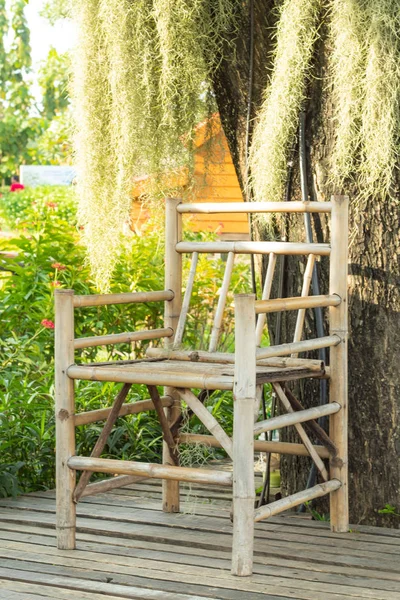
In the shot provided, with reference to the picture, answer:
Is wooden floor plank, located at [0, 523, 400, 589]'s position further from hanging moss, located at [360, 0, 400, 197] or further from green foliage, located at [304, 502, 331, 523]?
hanging moss, located at [360, 0, 400, 197]

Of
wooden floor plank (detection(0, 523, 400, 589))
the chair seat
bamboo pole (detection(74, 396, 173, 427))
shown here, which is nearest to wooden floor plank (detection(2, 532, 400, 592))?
wooden floor plank (detection(0, 523, 400, 589))

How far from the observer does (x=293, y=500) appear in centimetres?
236

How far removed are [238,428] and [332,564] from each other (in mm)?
414

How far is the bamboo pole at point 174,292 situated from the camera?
2.79m

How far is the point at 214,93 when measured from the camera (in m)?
2.96

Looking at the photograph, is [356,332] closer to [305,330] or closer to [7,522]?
[305,330]

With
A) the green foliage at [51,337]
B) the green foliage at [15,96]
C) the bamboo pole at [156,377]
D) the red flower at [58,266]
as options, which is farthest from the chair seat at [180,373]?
the green foliage at [15,96]

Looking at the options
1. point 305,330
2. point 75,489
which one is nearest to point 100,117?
point 305,330

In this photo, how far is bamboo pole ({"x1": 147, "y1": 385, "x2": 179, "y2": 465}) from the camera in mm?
2590

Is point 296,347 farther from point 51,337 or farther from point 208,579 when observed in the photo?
point 51,337

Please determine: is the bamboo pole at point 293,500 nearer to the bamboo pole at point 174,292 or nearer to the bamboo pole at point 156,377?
the bamboo pole at point 156,377

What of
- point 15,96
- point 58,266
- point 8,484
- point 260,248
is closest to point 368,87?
point 260,248

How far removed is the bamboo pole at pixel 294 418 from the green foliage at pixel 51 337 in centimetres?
92

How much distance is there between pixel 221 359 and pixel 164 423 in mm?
231
